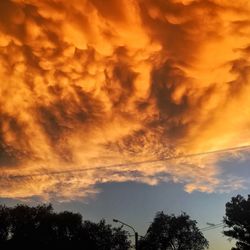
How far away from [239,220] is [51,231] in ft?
123

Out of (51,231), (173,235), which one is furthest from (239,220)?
(51,231)

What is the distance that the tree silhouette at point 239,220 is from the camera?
2987 inches

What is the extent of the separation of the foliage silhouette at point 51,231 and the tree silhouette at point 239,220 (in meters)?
22.8

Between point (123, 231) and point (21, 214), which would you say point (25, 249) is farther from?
point (123, 231)

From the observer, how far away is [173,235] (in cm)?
8694

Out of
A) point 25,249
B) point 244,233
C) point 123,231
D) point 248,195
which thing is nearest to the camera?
point 25,249

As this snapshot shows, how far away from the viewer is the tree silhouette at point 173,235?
85.8 m

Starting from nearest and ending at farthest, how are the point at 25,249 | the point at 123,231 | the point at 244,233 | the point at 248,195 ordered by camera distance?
the point at 25,249, the point at 244,233, the point at 248,195, the point at 123,231

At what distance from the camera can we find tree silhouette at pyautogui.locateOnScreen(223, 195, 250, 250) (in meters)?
75.9

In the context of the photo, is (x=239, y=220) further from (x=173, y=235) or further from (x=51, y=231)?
(x=51, y=231)

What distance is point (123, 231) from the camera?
87500 mm

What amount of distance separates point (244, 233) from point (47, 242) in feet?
125

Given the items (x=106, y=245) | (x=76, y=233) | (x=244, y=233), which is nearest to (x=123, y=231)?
(x=106, y=245)

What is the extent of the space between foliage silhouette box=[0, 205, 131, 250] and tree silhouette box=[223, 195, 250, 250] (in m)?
22.8
